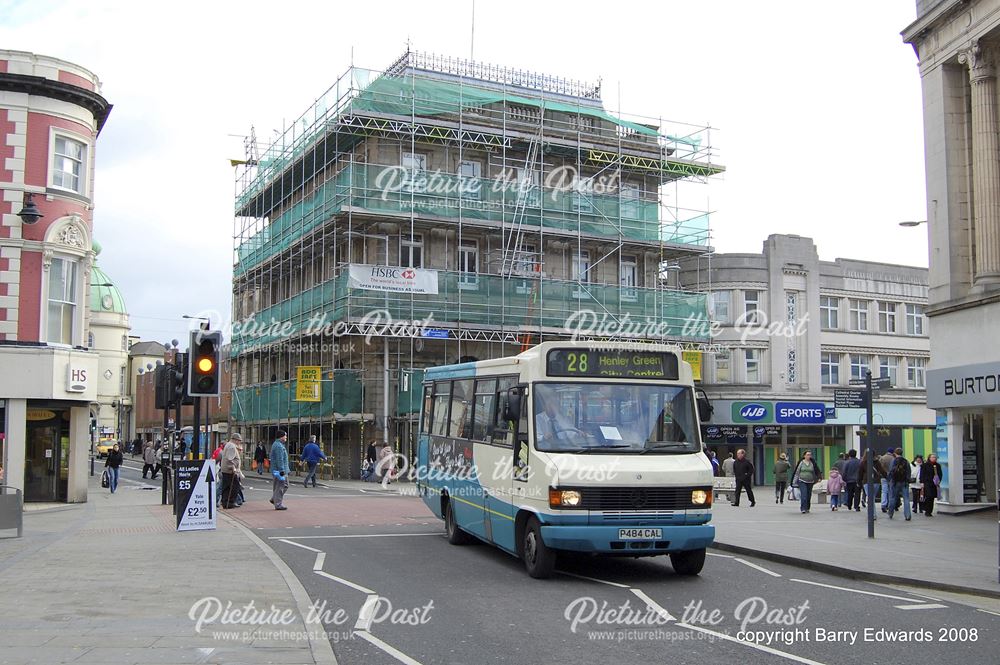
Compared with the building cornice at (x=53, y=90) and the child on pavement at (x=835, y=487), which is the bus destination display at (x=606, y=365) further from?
the building cornice at (x=53, y=90)

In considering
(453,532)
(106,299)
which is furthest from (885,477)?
(106,299)

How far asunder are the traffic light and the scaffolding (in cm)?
2048

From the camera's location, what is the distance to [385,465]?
1452 inches

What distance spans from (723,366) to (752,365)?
54.5 inches

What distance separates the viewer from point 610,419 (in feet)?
41.3

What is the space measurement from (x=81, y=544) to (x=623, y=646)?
10.9 m

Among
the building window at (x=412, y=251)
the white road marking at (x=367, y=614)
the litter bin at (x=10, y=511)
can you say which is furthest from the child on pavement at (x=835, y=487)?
the building window at (x=412, y=251)

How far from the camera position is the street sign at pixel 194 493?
704 inches

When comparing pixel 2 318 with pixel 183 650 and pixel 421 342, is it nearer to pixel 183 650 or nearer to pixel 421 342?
pixel 421 342

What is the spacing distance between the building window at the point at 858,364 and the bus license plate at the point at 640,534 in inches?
1577

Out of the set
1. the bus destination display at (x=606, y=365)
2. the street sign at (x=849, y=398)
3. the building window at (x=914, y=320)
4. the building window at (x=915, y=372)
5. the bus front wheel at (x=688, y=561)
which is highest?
the building window at (x=914, y=320)

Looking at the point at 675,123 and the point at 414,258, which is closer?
the point at 414,258

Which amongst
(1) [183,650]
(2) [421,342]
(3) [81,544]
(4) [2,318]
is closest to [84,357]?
(4) [2,318]

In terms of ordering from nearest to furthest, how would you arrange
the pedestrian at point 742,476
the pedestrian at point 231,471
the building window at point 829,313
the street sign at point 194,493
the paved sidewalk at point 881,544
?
1. the paved sidewalk at point 881,544
2. the street sign at point 194,493
3. the pedestrian at point 231,471
4. the pedestrian at point 742,476
5. the building window at point 829,313
